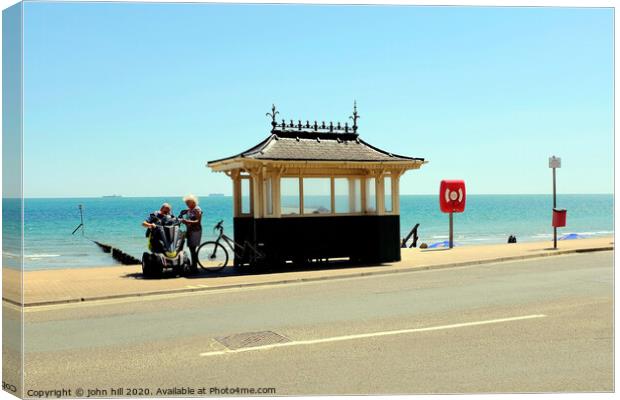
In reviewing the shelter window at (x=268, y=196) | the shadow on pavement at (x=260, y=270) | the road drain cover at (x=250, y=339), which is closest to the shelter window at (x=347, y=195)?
the shadow on pavement at (x=260, y=270)

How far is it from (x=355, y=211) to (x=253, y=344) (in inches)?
396

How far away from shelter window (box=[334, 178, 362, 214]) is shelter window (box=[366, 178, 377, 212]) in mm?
194

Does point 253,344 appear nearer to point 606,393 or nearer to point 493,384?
point 493,384

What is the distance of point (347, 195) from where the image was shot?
1783cm

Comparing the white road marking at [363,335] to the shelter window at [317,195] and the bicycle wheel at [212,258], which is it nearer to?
the bicycle wheel at [212,258]

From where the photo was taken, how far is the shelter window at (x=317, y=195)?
17203mm

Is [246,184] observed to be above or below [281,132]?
below

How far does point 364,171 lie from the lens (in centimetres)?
1784

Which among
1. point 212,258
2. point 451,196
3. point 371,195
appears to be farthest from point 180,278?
point 451,196

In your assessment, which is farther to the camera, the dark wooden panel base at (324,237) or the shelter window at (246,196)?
the shelter window at (246,196)

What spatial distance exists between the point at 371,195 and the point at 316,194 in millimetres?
1596

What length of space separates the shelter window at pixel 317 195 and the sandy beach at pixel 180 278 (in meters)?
1.43

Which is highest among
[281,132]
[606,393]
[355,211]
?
[281,132]

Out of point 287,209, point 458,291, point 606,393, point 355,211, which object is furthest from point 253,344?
point 355,211
